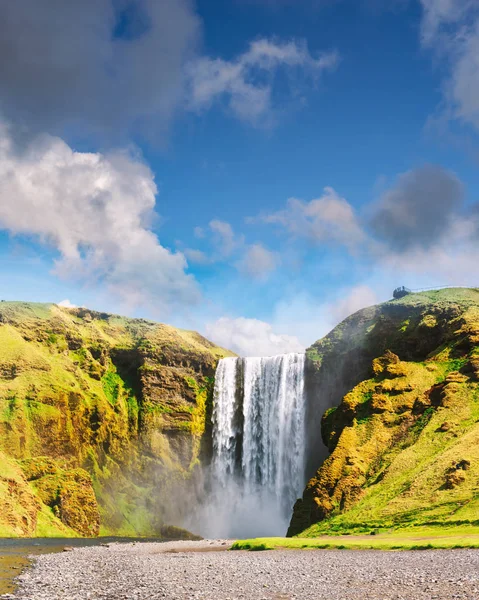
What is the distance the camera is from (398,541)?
3897 cm

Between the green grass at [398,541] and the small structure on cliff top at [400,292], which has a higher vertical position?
the small structure on cliff top at [400,292]

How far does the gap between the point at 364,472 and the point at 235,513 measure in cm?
4792

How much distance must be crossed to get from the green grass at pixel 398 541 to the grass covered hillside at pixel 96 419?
42.7 meters

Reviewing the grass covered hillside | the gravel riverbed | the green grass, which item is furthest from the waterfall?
the gravel riverbed

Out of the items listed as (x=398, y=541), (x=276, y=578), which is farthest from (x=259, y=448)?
(x=276, y=578)

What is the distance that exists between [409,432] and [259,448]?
44.9 m

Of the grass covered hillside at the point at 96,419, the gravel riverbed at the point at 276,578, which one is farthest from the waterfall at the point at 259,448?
the gravel riverbed at the point at 276,578

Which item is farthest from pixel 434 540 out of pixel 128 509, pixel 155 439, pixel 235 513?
pixel 155 439

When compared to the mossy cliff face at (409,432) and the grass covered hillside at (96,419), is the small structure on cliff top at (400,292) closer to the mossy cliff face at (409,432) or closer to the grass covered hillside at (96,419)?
the mossy cliff face at (409,432)

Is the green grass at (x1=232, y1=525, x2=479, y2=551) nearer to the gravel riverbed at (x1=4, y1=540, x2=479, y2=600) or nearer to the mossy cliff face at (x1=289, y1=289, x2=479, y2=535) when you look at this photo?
the mossy cliff face at (x1=289, y1=289, x2=479, y2=535)

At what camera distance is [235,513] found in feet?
336

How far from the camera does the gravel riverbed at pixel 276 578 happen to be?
2048 cm

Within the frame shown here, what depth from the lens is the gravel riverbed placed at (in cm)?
2048

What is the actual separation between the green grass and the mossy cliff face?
7.36ft
